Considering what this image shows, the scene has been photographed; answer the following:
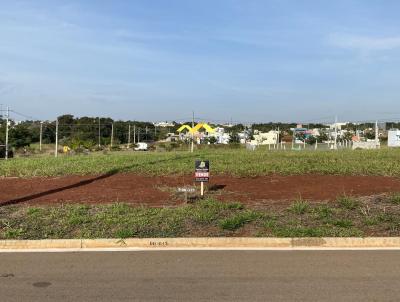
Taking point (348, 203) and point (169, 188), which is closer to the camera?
point (348, 203)

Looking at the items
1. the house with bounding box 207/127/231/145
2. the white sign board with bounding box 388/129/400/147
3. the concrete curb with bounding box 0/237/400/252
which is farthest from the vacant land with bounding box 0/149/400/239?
the house with bounding box 207/127/231/145

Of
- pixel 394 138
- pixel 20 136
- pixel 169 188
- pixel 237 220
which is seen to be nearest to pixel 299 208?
pixel 237 220

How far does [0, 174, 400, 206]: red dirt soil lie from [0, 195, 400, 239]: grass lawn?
1.18 metres

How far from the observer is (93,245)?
308 inches

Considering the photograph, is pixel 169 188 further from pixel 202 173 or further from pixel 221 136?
pixel 221 136

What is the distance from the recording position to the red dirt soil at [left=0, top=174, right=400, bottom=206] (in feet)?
38.6

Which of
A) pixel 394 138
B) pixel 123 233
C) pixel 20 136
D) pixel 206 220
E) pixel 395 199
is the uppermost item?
pixel 394 138

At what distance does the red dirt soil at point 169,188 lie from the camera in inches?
464

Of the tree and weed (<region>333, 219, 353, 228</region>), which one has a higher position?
the tree

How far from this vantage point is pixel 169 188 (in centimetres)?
1358
